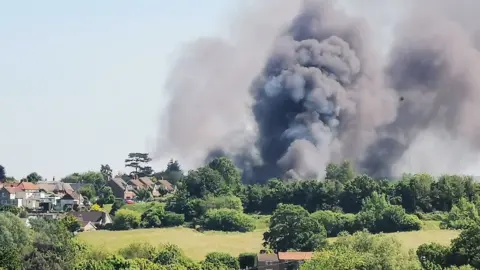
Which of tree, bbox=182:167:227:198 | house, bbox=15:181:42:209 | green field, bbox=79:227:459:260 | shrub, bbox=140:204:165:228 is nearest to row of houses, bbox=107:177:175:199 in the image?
house, bbox=15:181:42:209

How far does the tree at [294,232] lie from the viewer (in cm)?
5809

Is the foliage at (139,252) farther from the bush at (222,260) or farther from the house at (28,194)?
the house at (28,194)

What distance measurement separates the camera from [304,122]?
10806 cm

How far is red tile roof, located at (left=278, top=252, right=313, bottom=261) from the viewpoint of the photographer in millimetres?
53450

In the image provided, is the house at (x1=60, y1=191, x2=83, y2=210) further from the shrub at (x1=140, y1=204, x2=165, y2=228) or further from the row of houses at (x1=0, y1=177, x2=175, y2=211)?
the shrub at (x1=140, y1=204, x2=165, y2=228)

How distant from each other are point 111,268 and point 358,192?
35.8 m

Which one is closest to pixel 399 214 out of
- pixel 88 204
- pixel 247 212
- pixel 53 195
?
pixel 247 212

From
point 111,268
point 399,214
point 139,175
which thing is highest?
point 139,175

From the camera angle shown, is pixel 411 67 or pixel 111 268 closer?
pixel 111 268

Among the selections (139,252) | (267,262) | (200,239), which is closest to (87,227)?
(200,239)

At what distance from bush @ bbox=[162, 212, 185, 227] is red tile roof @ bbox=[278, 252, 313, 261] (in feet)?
67.0

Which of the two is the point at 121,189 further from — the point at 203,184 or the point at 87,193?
the point at 203,184

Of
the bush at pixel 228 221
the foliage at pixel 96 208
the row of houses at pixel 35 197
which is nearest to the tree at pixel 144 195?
the row of houses at pixel 35 197

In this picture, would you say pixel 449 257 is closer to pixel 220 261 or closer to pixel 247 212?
pixel 220 261
